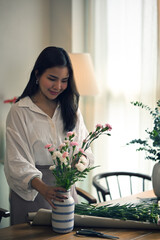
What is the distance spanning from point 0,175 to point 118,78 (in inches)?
55.3

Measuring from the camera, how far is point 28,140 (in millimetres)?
1874

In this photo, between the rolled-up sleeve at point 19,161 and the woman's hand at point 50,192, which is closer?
the woman's hand at point 50,192

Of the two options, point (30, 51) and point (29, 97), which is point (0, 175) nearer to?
Answer: point (30, 51)

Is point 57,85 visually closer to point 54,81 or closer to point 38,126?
point 54,81

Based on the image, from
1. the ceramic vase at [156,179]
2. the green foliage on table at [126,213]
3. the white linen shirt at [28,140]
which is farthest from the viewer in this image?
the ceramic vase at [156,179]

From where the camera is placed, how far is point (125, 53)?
10.7 feet

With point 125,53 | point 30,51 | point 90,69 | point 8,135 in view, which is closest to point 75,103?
point 8,135

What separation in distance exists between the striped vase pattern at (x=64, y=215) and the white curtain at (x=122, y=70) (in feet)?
5.53

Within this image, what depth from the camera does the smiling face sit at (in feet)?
6.13

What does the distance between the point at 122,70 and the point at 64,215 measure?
2.06 m

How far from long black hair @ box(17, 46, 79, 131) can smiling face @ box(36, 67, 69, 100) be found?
0.03 metres

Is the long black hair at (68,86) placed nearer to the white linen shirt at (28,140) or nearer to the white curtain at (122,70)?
the white linen shirt at (28,140)

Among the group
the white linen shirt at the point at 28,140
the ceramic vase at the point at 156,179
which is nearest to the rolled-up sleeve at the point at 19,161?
the white linen shirt at the point at 28,140

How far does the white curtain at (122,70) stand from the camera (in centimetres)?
306
